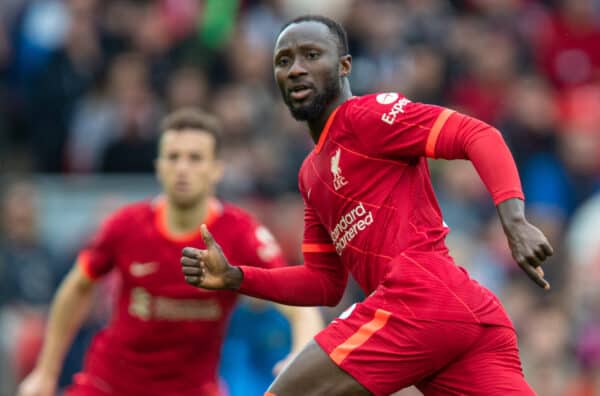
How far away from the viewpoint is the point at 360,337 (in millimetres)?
5621

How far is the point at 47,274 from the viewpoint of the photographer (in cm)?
1148

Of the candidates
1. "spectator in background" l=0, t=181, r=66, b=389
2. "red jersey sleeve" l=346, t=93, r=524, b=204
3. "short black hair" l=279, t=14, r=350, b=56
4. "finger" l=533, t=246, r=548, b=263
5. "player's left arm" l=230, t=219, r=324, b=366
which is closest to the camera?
"finger" l=533, t=246, r=548, b=263

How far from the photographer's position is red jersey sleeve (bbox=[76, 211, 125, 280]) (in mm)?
8102

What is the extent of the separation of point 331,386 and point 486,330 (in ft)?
2.26

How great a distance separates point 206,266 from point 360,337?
734 mm

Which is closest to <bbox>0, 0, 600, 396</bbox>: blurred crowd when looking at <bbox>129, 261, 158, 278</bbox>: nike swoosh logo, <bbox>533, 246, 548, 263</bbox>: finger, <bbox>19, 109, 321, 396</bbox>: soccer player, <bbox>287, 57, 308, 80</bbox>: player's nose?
<bbox>19, 109, 321, 396</bbox>: soccer player

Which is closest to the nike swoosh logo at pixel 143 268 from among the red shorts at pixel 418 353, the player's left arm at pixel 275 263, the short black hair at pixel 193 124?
the player's left arm at pixel 275 263

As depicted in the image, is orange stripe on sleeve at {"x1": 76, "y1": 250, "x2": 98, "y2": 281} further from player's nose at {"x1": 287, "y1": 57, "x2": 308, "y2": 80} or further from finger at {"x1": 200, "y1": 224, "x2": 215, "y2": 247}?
player's nose at {"x1": 287, "y1": 57, "x2": 308, "y2": 80}

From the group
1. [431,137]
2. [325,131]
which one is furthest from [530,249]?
[325,131]

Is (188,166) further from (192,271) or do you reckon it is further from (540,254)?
(540,254)

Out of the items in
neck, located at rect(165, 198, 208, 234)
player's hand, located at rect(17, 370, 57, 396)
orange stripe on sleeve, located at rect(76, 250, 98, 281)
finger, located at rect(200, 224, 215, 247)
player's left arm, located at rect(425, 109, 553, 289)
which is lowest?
player's hand, located at rect(17, 370, 57, 396)

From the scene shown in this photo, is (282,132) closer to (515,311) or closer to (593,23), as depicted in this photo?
(515,311)

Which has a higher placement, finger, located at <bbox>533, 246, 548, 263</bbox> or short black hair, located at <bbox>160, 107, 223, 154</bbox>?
finger, located at <bbox>533, 246, 548, 263</bbox>

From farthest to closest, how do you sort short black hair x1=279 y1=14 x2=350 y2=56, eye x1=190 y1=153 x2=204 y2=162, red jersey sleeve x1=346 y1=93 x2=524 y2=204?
eye x1=190 y1=153 x2=204 y2=162 < short black hair x1=279 y1=14 x2=350 y2=56 < red jersey sleeve x1=346 y1=93 x2=524 y2=204
